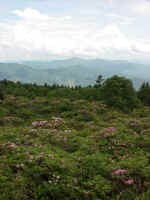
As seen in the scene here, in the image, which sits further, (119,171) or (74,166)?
(74,166)

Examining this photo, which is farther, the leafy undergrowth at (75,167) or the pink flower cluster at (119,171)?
the pink flower cluster at (119,171)

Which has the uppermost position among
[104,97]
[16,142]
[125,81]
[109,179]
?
[125,81]

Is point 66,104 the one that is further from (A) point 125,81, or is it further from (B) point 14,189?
(B) point 14,189

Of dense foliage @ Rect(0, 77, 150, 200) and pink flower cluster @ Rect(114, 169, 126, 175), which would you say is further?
pink flower cluster @ Rect(114, 169, 126, 175)

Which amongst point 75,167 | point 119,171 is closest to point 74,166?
point 75,167

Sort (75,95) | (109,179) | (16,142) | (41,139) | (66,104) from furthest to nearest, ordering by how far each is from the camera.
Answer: (75,95), (66,104), (41,139), (16,142), (109,179)

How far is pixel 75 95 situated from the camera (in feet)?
111

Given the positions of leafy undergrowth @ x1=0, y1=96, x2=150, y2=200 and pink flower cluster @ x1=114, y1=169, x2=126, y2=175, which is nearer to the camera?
leafy undergrowth @ x1=0, y1=96, x2=150, y2=200

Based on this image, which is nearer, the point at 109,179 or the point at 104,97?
the point at 109,179

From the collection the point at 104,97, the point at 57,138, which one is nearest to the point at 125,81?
the point at 104,97

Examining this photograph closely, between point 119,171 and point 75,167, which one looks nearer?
point 119,171

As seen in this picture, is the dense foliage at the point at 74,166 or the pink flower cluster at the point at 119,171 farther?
the pink flower cluster at the point at 119,171

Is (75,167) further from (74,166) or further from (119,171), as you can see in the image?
(119,171)

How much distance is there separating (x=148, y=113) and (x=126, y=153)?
44.1 feet
